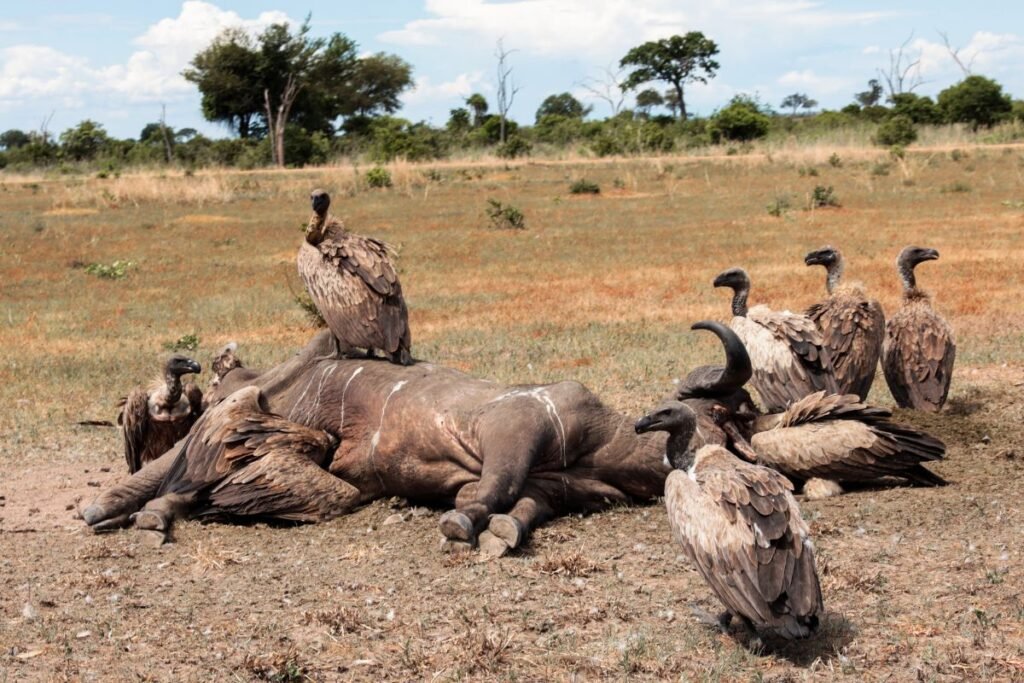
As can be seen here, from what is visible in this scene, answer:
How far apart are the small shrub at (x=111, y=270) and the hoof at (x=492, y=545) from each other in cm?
1521

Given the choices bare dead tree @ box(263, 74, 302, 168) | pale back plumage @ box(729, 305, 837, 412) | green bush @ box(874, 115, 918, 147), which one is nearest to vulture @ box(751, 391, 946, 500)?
pale back plumage @ box(729, 305, 837, 412)

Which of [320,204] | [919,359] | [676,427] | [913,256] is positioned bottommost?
[919,359]

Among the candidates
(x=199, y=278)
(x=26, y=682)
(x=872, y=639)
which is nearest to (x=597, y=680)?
(x=872, y=639)

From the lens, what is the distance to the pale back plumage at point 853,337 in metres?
8.95

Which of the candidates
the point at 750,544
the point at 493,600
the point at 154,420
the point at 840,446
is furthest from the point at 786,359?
the point at 154,420

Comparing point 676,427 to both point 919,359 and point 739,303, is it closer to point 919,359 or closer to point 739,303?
point 739,303

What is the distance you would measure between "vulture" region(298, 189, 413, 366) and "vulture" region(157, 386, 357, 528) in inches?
33.3

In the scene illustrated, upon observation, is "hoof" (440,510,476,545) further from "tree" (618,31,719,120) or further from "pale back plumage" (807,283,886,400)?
"tree" (618,31,719,120)

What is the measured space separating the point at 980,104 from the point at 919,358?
4699cm

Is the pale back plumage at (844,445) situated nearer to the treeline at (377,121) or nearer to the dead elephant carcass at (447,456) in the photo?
the dead elephant carcass at (447,456)

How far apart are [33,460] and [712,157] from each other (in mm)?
34450

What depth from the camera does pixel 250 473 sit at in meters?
7.19

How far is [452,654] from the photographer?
5.06m

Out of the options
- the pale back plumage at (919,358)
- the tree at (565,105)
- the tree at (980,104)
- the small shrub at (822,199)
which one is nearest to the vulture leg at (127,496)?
the pale back plumage at (919,358)
